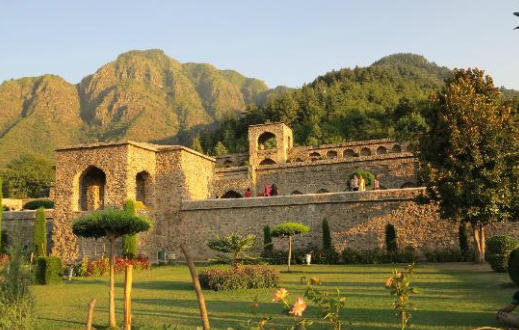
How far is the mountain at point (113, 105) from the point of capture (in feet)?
350

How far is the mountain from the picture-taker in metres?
107

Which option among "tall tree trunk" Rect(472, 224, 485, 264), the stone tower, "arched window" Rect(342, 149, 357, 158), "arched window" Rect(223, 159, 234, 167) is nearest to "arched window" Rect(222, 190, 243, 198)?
the stone tower

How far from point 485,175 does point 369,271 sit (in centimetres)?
530

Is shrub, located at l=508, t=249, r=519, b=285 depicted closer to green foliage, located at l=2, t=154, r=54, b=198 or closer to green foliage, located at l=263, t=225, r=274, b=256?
green foliage, located at l=263, t=225, r=274, b=256

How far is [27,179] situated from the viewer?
61.9 m

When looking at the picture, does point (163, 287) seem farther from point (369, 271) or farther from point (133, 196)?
point (133, 196)

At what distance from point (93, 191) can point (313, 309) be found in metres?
20.8

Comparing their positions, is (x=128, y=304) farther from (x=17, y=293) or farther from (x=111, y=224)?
(x=111, y=224)

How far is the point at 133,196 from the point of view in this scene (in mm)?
24703

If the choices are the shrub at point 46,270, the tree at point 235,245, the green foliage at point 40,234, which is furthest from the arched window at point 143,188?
the tree at point 235,245

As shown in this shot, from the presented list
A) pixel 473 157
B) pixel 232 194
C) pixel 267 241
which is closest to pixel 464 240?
pixel 473 157

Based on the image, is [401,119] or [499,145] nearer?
[499,145]

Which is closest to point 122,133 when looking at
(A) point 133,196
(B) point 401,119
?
(B) point 401,119

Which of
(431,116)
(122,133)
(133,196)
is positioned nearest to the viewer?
(431,116)
